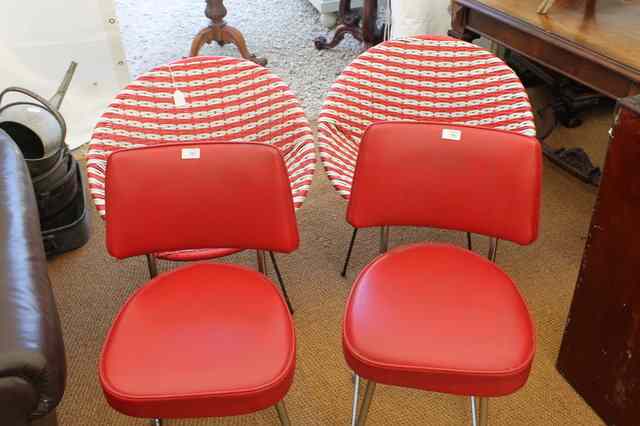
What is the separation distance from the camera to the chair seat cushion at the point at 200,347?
44.9 inches

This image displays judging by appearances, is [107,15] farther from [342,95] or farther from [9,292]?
[9,292]

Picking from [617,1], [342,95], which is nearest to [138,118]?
[342,95]

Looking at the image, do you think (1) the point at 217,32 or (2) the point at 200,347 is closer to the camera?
(2) the point at 200,347

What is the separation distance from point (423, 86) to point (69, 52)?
1603 mm

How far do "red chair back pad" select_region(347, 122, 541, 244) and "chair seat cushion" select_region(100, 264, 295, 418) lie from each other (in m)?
0.32

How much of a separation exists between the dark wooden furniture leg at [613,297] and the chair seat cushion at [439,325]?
24 centimetres

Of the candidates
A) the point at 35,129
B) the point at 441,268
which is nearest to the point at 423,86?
the point at 441,268

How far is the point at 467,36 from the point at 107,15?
4.91 ft

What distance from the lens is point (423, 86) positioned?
1907mm

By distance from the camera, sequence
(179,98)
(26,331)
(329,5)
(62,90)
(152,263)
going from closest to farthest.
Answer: (26,331) → (152,263) → (179,98) → (62,90) → (329,5)

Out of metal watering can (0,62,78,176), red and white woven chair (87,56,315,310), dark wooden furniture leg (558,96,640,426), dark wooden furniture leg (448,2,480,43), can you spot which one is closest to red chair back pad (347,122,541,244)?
dark wooden furniture leg (558,96,640,426)

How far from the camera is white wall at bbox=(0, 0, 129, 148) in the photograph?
8.40 ft

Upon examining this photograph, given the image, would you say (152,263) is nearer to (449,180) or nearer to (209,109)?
(209,109)

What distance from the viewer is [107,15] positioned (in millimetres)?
2686
